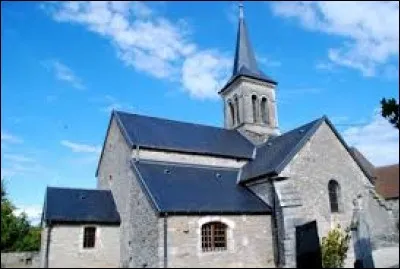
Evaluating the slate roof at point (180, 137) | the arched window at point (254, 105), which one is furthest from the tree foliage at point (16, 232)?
the arched window at point (254, 105)

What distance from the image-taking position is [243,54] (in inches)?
1120

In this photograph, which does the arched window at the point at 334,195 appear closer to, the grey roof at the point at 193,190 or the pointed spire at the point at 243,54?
the grey roof at the point at 193,190

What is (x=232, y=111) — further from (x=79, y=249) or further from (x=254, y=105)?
(x=79, y=249)

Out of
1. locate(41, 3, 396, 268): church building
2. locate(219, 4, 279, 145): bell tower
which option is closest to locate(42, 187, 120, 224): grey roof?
locate(41, 3, 396, 268): church building

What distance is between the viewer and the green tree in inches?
266

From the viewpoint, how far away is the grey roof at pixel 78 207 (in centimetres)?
1623

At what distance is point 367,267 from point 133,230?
33.3 ft

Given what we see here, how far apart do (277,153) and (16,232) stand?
18.3 meters

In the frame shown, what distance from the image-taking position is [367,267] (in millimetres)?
15945

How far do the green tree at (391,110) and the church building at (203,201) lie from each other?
22.5ft

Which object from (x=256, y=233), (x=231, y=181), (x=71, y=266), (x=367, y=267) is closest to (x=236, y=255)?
(x=256, y=233)

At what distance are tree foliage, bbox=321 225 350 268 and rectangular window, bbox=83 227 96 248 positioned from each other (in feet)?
32.5

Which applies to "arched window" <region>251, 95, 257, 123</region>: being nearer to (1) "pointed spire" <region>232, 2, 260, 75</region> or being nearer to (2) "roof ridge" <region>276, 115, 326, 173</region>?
(1) "pointed spire" <region>232, 2, 260, 75</region>

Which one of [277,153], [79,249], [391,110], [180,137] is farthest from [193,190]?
[391,110]
